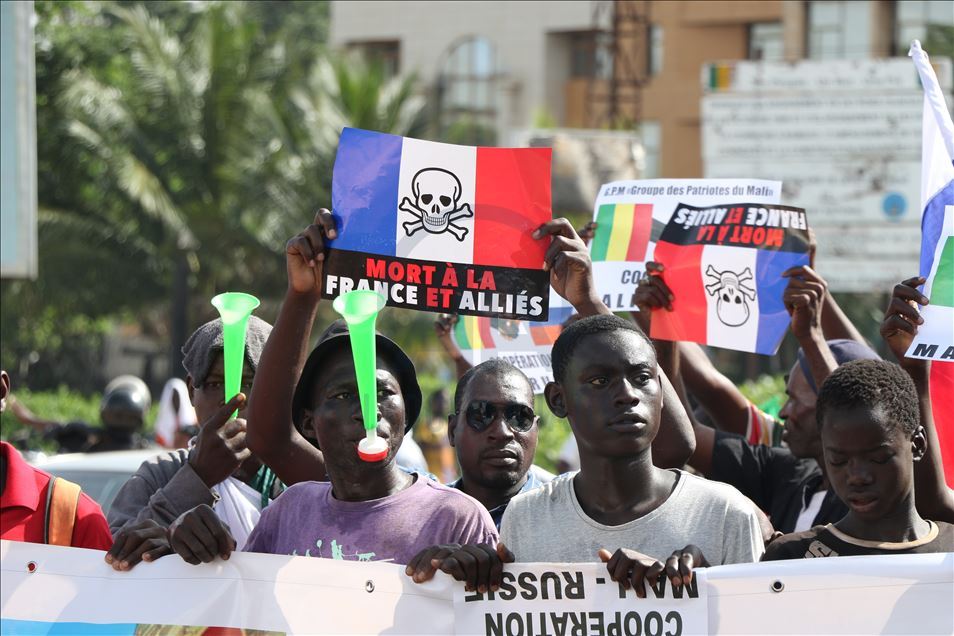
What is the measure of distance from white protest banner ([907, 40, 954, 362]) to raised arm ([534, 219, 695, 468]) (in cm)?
69

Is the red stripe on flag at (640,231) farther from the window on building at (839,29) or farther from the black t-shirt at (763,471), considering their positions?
the window on building at (839,29)

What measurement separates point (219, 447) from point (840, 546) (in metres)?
1.56

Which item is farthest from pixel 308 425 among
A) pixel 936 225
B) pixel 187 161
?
pixel 187 161

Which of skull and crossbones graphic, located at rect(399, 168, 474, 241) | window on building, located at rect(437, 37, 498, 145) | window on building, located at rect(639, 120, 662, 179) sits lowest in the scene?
skull and crossbones graphic, located at rect(399, 168, 474, 241)

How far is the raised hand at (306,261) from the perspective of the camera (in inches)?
155

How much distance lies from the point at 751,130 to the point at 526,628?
2001cm

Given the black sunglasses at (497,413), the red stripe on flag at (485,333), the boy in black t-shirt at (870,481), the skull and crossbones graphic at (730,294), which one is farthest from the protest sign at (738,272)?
the boy in black t-shirt at (870,481)

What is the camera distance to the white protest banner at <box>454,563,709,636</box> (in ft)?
10.4

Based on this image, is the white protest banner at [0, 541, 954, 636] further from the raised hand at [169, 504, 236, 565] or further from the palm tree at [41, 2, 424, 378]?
the palm tree at [41, 2, 424, 378]

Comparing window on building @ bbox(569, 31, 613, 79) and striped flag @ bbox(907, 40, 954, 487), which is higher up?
window on building @ bbox(569, 31, 613, 79)

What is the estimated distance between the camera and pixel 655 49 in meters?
32.3

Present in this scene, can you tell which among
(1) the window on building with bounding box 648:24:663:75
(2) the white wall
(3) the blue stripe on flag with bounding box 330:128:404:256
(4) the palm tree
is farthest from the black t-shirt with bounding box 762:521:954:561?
(2) the white wall

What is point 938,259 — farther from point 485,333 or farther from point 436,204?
point 485,333

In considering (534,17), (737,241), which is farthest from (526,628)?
(534,17)
